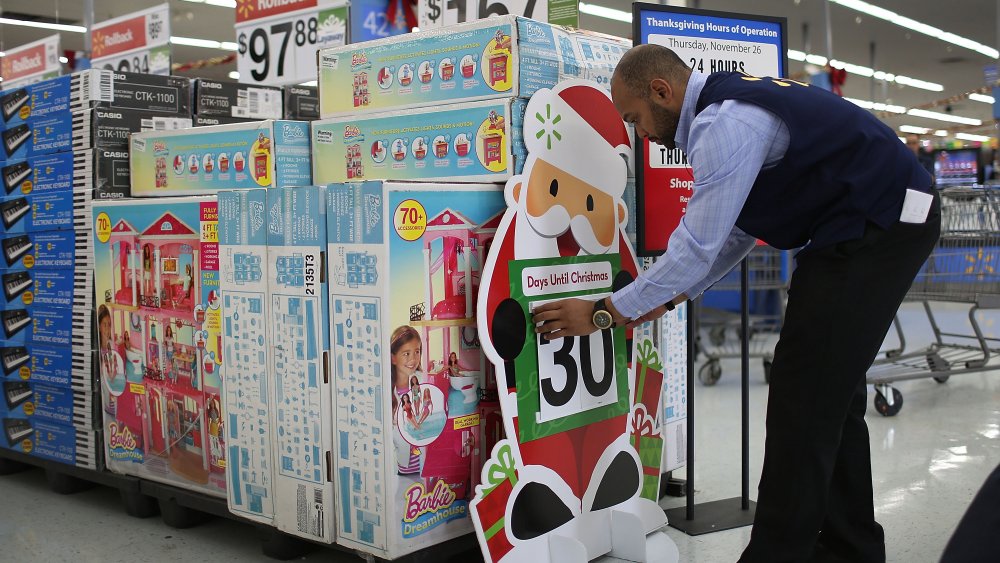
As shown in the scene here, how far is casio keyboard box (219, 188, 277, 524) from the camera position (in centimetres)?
263

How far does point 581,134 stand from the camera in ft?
8.71

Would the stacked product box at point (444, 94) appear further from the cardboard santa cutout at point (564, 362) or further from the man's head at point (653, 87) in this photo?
the man's head at point (653, 87)

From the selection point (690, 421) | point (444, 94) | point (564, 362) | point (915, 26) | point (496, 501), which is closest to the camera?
point (496, 501)

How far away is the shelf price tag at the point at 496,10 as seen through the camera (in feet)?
10.4

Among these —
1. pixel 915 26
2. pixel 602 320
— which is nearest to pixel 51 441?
pixel 602 320

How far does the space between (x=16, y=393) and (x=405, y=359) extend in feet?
7.62

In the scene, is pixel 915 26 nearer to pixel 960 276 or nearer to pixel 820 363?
pixel 960 276

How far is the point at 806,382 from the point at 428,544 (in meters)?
1.08

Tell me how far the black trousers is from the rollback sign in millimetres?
718

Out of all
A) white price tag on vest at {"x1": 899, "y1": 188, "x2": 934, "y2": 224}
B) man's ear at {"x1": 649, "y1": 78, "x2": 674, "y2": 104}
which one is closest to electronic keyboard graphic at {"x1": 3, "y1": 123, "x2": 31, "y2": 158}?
man's ear at {"x1": 649, "y1": 78, "x2": 674, "y2": 104}

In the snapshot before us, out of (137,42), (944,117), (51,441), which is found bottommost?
(51,441)

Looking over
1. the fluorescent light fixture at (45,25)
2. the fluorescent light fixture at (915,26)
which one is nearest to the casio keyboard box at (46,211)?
the fluorescent light fixture at (45,25)

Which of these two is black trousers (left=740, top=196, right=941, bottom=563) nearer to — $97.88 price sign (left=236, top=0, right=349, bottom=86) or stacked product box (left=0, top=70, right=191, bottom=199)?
stacked product box (left=0, top=70, right=191, bottom=199)

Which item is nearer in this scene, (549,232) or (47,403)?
(549,232)
